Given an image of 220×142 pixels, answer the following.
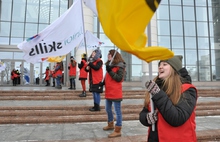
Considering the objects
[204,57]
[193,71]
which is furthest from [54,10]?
[204,57]

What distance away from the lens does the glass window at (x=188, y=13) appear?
67.2 ft

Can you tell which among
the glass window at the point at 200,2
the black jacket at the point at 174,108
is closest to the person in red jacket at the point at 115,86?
the black jacket at the point at 174,108

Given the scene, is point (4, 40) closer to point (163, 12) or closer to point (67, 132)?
point (67, 132)

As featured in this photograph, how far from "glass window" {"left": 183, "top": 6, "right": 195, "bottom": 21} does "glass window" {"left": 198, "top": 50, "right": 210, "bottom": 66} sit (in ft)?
13.1

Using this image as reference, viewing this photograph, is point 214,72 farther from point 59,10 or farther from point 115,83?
point 115,83

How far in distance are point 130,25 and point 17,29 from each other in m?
19.2

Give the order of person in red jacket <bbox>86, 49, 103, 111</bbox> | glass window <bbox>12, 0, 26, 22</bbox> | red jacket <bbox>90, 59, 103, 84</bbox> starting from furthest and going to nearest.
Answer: glass window <bbox>12, 0, 26, 22</bbox> → red jacket <bbox>90, 59, 103, 84</bbox> → person in red jacket <bbox>86, 49, 103, 111</bbox>

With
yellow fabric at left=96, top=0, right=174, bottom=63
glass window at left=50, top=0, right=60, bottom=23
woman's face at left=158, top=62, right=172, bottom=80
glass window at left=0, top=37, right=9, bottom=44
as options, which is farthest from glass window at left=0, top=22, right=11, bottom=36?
woman's face at left=158, top=62, right=172, bottom=80

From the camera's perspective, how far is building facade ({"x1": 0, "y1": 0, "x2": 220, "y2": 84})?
58.0 feet

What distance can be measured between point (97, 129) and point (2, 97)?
571 centimetres

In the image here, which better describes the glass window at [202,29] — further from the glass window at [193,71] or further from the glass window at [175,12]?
the glass window at [193,71]

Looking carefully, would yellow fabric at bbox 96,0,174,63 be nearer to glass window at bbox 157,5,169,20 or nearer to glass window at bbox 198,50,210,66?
glass window at bbox 157,5,169,20

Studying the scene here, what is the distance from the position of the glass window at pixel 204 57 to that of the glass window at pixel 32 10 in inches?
718

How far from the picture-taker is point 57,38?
4422mm
